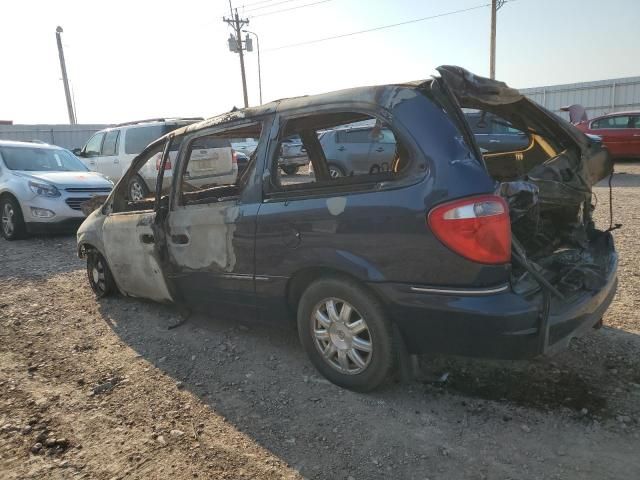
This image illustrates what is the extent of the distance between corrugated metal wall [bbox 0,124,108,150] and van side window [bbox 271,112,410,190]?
79.2 feet

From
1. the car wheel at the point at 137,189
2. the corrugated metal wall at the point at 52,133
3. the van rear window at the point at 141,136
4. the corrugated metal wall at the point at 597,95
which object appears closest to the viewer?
the car wheel at the point at 137,189

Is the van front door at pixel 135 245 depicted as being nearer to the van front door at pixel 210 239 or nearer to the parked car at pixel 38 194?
the van front door at pixel 210 239

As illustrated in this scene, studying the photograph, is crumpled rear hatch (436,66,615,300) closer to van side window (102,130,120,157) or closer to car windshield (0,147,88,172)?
car windshield (0,147,88,172)

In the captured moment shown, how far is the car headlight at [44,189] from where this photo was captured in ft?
26.7

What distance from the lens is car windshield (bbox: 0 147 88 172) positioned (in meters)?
8.81

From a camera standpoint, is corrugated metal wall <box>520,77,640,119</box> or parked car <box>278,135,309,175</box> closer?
parked car <box>278,135,309,175</box>

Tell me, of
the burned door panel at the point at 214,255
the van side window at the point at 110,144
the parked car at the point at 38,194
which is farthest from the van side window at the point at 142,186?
the van side window at the point at 110,144

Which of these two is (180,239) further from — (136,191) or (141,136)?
(141,136)

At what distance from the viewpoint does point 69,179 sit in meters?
8.45


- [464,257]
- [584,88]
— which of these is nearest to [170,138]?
[464,257]

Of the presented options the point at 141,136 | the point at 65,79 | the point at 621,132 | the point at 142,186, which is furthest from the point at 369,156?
the point at 65,79

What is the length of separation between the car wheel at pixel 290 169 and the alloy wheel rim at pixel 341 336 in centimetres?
85

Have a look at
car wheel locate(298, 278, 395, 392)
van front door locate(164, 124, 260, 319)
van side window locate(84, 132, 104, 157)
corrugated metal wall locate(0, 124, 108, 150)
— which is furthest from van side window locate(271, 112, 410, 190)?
corrugated metal wall locate(0, 124, 108, 150)

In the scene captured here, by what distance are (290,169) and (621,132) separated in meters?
15.4
